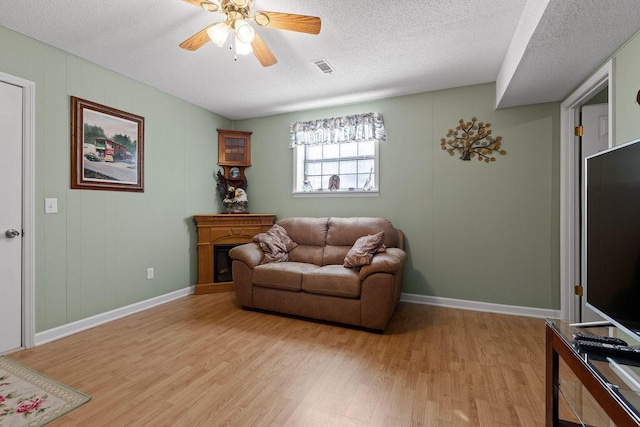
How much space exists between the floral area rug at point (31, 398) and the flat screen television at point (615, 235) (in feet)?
9.09

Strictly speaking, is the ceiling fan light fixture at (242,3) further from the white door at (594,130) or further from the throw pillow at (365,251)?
the white door at (594,130)

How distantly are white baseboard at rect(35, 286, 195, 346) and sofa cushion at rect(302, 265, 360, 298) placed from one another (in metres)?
1.87

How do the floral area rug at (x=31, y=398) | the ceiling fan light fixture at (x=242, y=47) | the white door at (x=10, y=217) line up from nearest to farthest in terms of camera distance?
the floral area rug at (x=31, y=398), the ceiling fan light fixture at (x=242, y=47), the white door at (x=10, y=217)

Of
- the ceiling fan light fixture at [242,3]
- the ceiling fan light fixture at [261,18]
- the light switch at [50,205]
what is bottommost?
the light switch at [50,205]

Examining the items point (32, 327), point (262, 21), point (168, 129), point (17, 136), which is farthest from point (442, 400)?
point (168, 129)

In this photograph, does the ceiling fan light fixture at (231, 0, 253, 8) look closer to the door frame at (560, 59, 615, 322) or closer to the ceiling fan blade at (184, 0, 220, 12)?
the ceiling fan blade at (184, 0, 220, 12)

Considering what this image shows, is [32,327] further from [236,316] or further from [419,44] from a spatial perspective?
[419,44]

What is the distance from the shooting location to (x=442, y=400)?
1.72 m

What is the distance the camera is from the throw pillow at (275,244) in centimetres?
345

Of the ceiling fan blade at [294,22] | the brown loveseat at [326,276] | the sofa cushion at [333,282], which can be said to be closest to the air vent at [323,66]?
the ceiling fan blade at [294,22]

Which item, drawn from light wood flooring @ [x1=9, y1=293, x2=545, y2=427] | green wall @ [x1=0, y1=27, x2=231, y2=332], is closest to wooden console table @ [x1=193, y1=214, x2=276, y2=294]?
green wall @ [x1=0, y1=27, x2=231, y2=332]

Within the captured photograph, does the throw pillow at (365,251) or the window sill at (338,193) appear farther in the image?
the window sill at (338,193)

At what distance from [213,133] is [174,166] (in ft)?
2.97

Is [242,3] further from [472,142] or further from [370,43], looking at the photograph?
[472,142]
